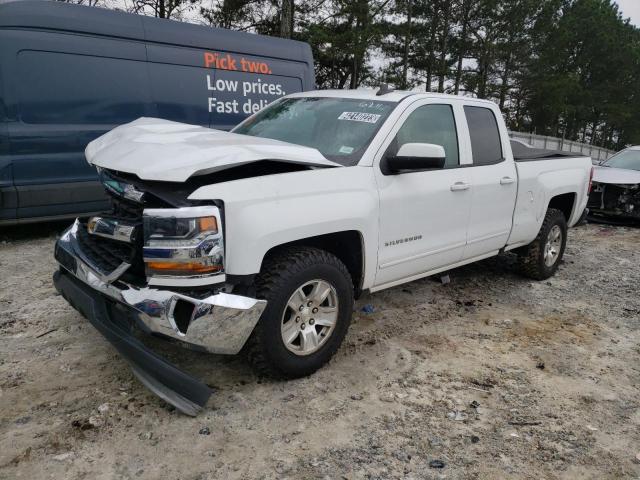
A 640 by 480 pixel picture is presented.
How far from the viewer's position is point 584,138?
51.3 metres

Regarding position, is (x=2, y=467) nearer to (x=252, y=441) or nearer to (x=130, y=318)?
(x=130, y=318)

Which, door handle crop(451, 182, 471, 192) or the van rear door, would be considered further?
the van rear door

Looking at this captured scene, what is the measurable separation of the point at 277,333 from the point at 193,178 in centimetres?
95

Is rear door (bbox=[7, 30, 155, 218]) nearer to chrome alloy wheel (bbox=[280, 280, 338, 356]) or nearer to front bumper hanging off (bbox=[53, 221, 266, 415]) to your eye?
front bumper hanging off (bbox=[53, 221, 266, 415])

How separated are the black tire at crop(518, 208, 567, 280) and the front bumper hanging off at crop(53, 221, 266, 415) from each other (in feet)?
11.7

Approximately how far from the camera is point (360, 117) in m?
3.61

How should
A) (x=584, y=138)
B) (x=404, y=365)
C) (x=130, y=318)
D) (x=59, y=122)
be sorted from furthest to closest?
(x=584, y=138) → (x=59, y=122) → (x=404, y=365) → (x=130, y=318)

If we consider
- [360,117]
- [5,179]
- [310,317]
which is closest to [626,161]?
[360,117]

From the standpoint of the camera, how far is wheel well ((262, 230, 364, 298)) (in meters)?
3.24

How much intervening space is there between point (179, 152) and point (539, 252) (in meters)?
3.98

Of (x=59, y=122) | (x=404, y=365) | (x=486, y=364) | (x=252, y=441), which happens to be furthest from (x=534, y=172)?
(x=59, y=122)

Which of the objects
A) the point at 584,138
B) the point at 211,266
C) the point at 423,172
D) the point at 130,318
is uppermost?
the point at 423,172

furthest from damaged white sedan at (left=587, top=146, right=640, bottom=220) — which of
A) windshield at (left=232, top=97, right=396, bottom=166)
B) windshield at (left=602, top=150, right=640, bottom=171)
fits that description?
windshield at (left=232, top=97, right=396, bottom=166)

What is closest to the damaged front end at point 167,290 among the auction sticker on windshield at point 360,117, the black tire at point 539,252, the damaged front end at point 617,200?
the auction sticker on windshield at point 360,117
